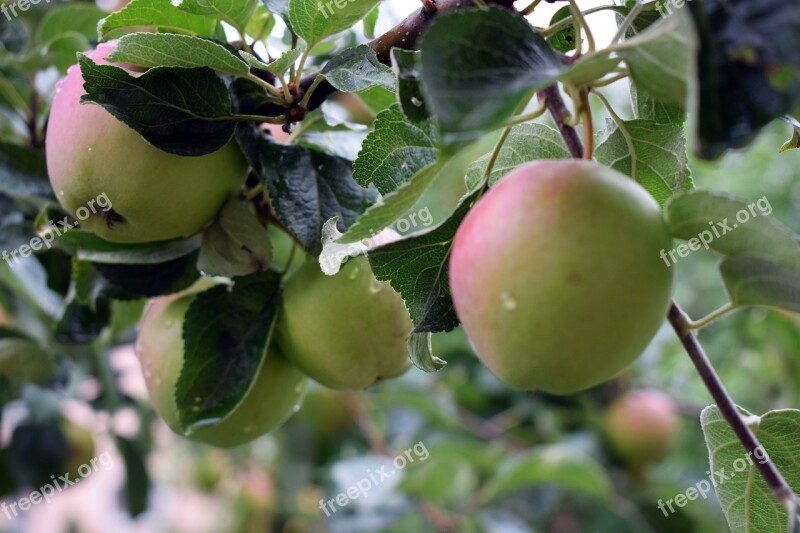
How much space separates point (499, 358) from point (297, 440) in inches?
58.5

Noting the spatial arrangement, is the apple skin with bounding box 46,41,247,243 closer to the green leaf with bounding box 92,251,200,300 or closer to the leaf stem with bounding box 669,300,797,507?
the green leaf with bounding box 92,251,200,300

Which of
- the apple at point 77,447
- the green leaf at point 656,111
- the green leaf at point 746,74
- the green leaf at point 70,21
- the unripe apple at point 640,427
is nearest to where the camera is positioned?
the green leaf at point 746,74

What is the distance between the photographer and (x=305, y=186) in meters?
0.65

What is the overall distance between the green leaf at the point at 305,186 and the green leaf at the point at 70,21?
0.49m

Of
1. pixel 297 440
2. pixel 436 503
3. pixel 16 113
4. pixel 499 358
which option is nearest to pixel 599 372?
pixel 499 358

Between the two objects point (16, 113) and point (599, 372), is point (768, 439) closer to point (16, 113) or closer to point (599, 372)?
point (599, 372)

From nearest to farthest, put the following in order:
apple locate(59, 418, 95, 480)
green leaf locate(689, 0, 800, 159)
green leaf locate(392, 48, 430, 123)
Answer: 1. green leaf locate(689, 0, 800, 159)
2. green leaf locate(392, 48, 430, 123)
3. apple locate(59, 418, 95, 480)

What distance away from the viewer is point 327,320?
26.2 inches

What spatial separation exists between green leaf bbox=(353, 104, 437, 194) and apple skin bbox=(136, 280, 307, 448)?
0.23 meters

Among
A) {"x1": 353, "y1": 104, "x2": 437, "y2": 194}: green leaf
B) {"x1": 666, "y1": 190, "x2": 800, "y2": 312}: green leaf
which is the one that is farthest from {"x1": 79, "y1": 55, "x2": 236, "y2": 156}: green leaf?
{"x1": 666, "y1": 190, "x2": 800, "y2": 312}: green leaf

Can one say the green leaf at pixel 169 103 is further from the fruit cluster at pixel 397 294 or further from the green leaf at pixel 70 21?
the green leaf at pixel 70 21

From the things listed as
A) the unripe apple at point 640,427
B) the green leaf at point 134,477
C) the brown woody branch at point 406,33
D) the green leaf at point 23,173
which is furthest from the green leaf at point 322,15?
the unripe apple at point 640,427

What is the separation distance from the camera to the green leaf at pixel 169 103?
1.84ft

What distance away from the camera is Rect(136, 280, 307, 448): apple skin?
72 centimetres
